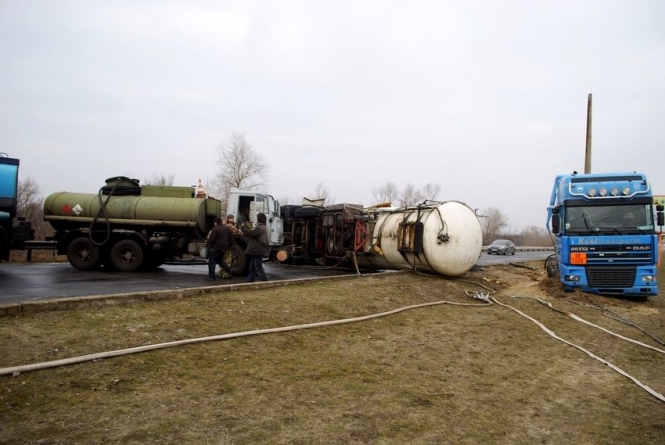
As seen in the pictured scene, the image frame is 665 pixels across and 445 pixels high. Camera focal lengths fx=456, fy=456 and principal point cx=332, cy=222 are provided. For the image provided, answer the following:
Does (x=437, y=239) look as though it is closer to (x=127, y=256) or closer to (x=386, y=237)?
(x=386, y=237)

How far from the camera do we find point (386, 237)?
544 inches

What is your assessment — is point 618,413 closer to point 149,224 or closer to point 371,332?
point 371,332

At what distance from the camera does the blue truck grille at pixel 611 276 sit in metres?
11.5

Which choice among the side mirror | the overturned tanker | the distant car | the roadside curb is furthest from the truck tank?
the distant car

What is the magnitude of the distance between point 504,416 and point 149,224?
1105 cm

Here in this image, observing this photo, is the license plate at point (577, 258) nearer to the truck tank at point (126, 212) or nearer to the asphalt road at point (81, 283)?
the asphalt road at point (81, 283)

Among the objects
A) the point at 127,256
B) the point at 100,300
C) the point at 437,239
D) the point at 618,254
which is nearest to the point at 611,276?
the point at 618,254

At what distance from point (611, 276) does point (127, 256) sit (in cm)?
1299

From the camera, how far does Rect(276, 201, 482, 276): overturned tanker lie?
1224cm

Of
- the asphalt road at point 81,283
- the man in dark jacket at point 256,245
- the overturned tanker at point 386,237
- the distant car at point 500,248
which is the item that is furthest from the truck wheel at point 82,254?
the distant car at point 500,248

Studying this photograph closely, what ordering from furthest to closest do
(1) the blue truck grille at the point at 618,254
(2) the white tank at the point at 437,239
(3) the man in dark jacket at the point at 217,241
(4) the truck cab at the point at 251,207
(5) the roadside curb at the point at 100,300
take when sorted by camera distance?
(4) the truck cab at the point at 251,207 < (2) the white tank at the point at 437,239 < (1) the blue truck grille at the point at 618,254 < (3) the man in dark jacket at the point at 217,241 < (5) the roadside curb at the point at 100,300

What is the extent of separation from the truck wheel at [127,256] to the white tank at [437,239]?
23.7 ft

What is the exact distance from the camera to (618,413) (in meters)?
4.62

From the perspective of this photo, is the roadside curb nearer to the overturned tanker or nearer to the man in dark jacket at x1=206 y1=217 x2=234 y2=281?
the man in dark jacket at x1=206 y1=217 x2=234 y2=281
